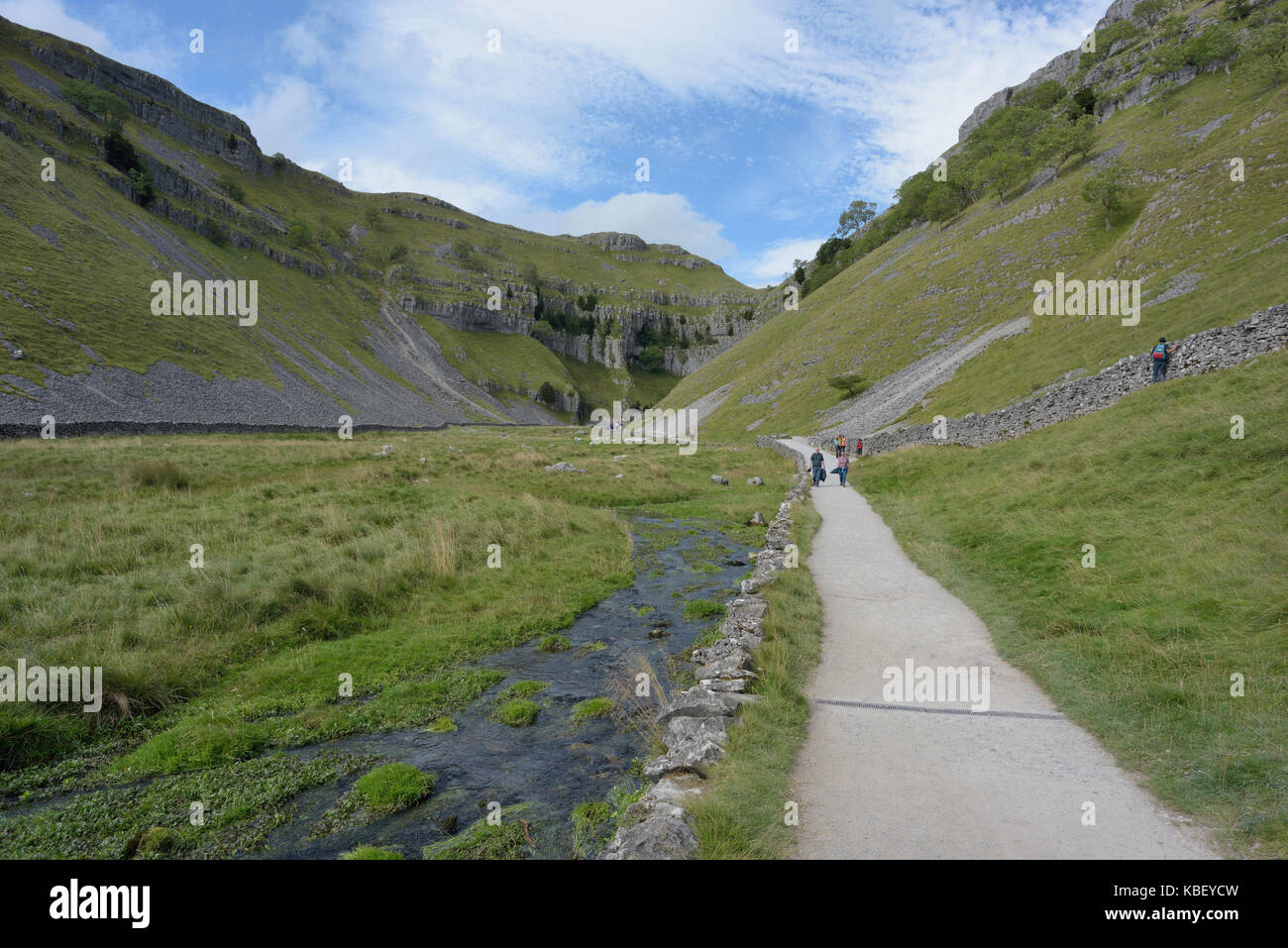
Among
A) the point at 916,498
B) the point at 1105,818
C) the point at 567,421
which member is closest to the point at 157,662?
the point at 1105,818

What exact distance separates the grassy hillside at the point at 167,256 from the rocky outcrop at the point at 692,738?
6091cm

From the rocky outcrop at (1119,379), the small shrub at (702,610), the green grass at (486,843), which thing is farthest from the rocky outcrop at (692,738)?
the rocky outcrop at (1119,379)

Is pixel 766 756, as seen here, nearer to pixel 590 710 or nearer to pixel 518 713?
pixel 590 710

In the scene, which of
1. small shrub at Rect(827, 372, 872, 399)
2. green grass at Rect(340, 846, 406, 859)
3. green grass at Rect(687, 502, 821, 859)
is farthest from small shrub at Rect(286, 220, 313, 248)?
green grass at Rect(340, 846, 406, 859)

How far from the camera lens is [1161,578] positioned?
9.94 meters

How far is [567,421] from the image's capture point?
175500 millimetres

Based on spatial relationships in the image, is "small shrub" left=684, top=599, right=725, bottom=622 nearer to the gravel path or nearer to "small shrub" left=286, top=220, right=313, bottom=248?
the gravel path

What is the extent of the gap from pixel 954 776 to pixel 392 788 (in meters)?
6.98

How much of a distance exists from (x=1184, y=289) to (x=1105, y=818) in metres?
39.2

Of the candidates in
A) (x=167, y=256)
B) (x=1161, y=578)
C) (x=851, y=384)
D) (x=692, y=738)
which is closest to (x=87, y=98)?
(x=167, y=256)

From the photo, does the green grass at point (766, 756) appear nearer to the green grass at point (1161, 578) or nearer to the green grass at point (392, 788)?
the green grass at point (1161, 578)

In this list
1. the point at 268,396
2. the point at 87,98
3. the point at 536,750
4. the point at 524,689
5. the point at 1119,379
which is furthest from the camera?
the point at 87,98

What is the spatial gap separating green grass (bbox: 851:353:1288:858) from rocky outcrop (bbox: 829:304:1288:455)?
5.51 feet
